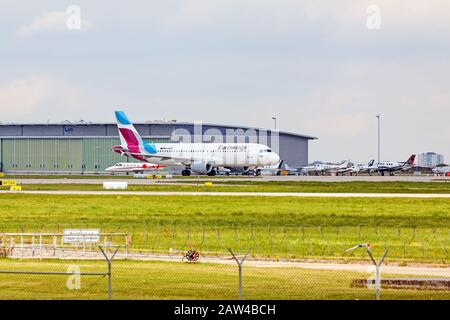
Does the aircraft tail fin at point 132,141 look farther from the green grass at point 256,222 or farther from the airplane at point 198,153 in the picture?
the green grass at point 256,222

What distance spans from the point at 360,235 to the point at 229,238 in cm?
754

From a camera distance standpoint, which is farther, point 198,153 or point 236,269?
point 198,153

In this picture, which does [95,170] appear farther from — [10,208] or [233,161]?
[10,208]

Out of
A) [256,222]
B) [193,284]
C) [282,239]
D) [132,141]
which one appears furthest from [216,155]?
[193,284]

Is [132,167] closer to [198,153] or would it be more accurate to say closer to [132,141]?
[132,141]

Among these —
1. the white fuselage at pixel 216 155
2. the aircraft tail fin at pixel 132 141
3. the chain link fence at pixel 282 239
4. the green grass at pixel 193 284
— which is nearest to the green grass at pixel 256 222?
the chain link fence at pixel 282 239

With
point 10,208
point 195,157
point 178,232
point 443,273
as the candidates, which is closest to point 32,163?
point 195,157

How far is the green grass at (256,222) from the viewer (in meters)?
49.6

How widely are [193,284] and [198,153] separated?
13204 centimetres

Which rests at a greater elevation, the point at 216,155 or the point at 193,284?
the point at 216,155

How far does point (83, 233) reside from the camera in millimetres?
48875

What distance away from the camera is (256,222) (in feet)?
205

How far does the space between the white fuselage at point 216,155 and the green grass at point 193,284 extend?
119772 millimetres

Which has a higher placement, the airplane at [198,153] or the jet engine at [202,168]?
the airplane at [198,153]
